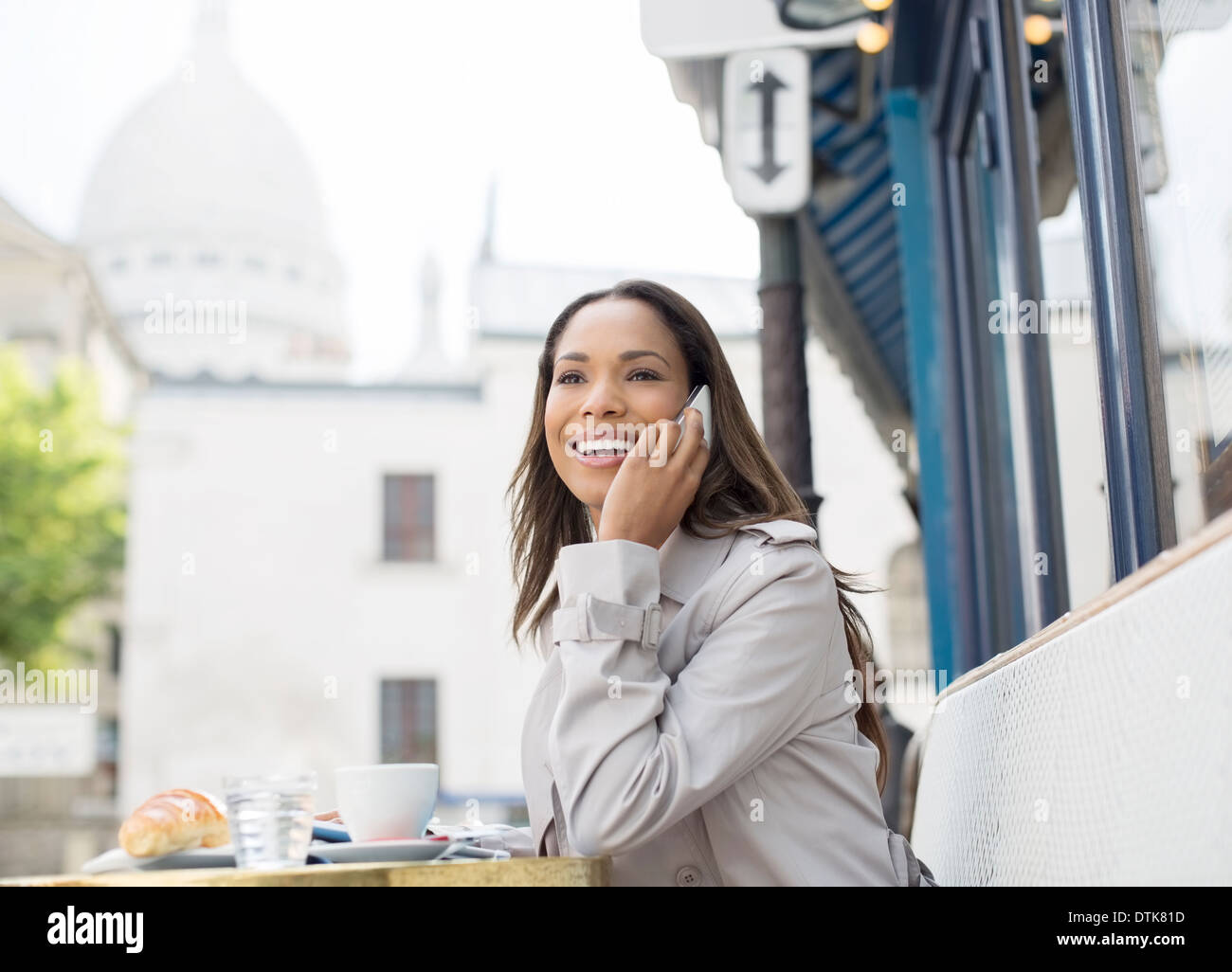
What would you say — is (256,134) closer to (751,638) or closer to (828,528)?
(828,528)

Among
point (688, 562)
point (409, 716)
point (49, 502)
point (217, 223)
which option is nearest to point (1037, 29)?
point (688, 562)

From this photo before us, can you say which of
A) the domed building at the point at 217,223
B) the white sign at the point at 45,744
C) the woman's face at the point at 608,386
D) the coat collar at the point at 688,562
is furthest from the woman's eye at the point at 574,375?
the domed building at the point at 217,223

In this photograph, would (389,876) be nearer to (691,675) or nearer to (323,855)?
(323,855)

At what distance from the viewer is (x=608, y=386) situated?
1.76m

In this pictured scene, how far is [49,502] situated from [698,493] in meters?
17.8

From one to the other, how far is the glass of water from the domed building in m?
32.1

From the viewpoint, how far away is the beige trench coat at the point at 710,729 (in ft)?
4.18

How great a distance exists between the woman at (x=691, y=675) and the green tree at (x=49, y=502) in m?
A: 16.8

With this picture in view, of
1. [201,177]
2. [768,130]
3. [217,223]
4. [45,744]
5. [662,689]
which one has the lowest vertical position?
[45,744]

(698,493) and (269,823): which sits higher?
(698,493)

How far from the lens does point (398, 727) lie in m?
19.1

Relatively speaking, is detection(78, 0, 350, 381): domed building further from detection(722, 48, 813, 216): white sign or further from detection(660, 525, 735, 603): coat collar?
detection(660, 525, 735, 603): coat collar

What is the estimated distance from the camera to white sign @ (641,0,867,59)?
307cm
